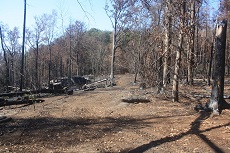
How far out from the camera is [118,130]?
812 cm

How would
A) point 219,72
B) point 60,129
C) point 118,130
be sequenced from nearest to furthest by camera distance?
point 118,130 → point 60,129 → point 219,72

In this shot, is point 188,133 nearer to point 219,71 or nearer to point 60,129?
point 219,71

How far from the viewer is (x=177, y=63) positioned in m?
12.1

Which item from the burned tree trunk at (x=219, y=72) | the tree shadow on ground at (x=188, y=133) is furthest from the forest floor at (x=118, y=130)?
the burned tree trunk at (x=219, y=72)

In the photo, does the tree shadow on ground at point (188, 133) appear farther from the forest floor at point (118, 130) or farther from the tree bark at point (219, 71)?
the tree bark at point (219, 71)

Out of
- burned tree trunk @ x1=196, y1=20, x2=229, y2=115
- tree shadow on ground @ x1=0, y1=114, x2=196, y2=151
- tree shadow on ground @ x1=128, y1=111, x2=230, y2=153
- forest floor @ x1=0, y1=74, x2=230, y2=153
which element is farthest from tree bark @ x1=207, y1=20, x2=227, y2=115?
tree shadow on ground @ x1=0, y1=114, x2=196, y2=151

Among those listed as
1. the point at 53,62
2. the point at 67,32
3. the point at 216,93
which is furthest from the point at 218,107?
the point at 53,62

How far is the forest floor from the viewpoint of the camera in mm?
6499

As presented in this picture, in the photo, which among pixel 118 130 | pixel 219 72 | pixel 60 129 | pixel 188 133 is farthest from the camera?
pixel 219 72

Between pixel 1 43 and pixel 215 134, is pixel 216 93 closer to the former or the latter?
pixel 215 134

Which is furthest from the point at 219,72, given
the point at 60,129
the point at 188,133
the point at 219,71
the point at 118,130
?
the point at 60,129

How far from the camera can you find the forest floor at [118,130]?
6.50 metres

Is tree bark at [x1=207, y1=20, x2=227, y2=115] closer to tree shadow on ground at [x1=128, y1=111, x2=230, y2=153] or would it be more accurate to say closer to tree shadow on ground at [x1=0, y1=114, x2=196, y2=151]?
tree shadow on ground at [x1=128, y1=111, x2=230, y2=153]

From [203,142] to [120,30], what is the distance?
28240mm
